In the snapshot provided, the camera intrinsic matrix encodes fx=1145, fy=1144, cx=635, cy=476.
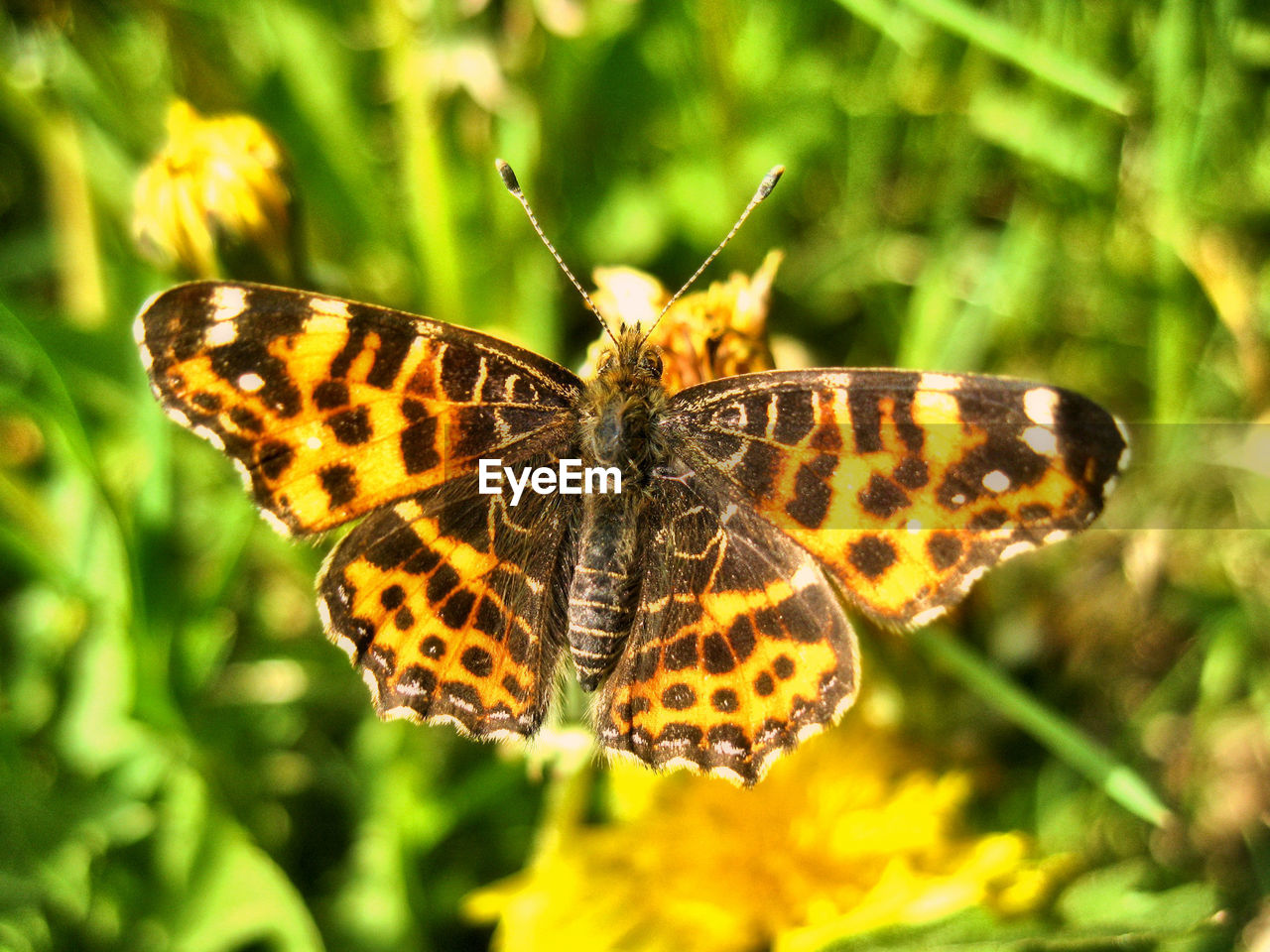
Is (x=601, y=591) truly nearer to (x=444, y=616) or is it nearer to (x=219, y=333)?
(x=444, y=616)

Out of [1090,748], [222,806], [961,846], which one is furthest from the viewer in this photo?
[222,806]

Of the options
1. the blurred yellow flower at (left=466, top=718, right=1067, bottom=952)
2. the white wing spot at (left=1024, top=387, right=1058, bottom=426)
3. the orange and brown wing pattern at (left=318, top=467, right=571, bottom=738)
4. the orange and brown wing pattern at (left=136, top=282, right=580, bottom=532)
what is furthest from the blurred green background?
the white wing spot at (left=1024, top=387, right=1058, bottom=426)

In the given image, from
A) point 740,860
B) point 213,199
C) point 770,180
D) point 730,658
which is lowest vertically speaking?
point 740,860

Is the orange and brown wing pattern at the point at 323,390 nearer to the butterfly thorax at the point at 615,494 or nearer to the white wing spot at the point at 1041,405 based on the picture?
the butterfly thorax at the point at 615,494

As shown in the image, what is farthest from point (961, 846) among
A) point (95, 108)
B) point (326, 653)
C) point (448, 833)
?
point (95, 108)

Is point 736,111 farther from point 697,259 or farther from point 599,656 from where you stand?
point 599,656
